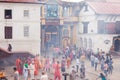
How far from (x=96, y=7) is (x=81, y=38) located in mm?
7008

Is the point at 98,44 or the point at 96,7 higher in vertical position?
the point at 96,7

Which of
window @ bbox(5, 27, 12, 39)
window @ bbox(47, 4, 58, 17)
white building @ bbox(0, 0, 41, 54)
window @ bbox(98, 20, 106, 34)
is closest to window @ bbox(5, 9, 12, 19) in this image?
white building @ bbox(0, 0, 41, 54)

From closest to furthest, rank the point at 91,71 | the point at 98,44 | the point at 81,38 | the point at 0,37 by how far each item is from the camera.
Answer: the point at 91,71 → the point at 0,37 → the point at 98,44 → the point at 81,38

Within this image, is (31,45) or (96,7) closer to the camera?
(31,45)

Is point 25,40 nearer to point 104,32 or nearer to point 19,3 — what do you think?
point 19,3

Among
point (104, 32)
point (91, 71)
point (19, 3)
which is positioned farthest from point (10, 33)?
point (104, 32)

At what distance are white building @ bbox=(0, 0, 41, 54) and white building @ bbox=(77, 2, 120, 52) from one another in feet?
34.8

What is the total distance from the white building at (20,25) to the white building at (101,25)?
10610mm

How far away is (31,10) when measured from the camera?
133 ft

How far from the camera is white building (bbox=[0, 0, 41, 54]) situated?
39125mm

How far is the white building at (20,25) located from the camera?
39125 millimetres

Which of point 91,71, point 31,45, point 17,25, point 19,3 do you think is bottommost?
point 91,71

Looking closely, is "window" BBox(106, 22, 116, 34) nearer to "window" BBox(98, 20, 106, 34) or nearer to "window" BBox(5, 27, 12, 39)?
"window" BBox(98, 20, 106, 34)

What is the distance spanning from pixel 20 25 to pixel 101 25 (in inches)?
548
